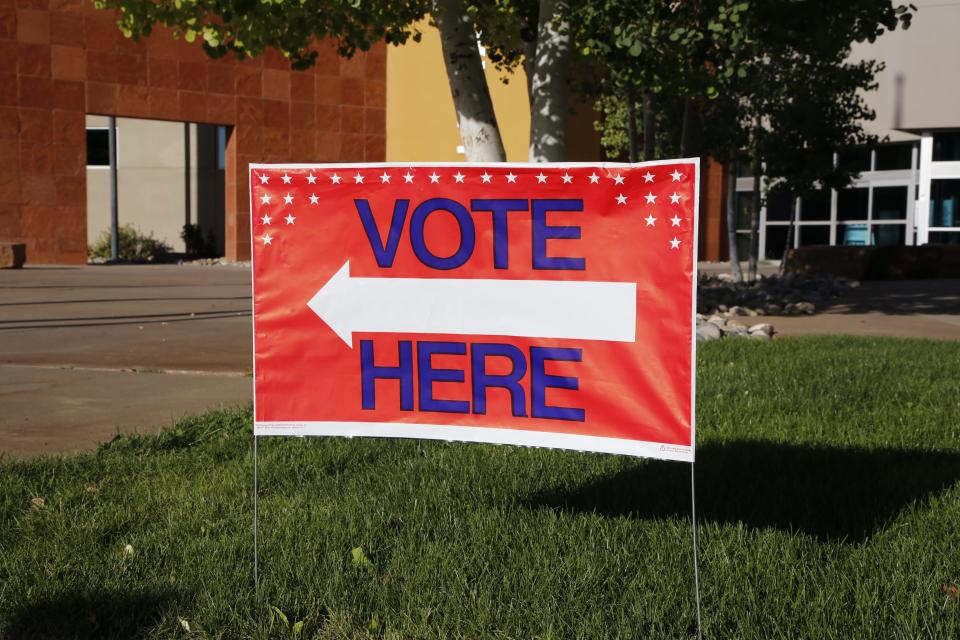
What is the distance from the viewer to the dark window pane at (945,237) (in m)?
32.7

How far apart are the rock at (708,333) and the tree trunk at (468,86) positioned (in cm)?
302

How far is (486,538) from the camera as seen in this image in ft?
13.5

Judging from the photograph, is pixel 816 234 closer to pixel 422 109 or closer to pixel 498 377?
pixel 422 109

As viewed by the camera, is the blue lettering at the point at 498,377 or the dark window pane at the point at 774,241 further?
the dark window pane at the point at 774,241

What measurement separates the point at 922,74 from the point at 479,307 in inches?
1301

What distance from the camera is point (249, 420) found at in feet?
→ 20.9

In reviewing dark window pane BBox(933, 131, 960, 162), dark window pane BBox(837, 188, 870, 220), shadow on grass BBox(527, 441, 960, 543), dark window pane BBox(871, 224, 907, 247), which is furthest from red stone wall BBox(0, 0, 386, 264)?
shadow on grass BBox(527, 441, 960, 543)

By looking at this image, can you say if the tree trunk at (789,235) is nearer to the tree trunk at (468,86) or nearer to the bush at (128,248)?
the tree trunk at (468,86)

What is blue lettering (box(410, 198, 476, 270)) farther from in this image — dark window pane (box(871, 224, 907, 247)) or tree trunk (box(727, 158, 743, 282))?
dark window pane (box(871, 224, 907, 247))

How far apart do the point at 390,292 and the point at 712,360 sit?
592 centimetres

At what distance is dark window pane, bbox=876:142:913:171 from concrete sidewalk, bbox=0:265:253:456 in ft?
79.6

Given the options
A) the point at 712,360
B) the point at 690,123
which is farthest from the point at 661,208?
the point at 690,123

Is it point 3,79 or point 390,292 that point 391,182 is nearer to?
point 390,292

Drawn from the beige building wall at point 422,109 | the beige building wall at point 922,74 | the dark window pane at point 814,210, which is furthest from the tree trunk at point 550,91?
the dark window pane at point 814,210
